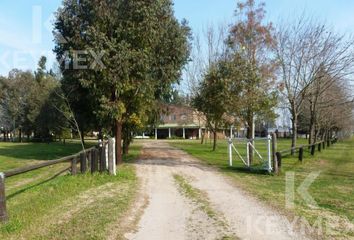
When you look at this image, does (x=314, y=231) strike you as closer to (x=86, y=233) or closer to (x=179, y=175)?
(x=86, y=233)

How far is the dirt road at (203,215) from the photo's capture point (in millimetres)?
7129

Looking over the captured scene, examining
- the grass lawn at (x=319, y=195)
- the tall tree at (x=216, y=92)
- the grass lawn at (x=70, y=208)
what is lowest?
the grass lawn at (x=319, y=195)

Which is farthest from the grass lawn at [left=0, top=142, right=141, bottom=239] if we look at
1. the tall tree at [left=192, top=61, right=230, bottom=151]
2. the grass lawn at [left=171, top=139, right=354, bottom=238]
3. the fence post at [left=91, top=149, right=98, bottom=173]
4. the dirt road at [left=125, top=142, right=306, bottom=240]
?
the tall tree at [left=192, top=61, right=230, bottom=151]

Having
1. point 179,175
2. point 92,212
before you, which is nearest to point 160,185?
point 179,175

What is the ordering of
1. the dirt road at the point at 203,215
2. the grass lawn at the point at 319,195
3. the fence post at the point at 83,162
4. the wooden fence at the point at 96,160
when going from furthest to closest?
the fence post at the point at 83,162, the wooden fence at the point at 96,160, the grass lawn at the point at 319,195, the dirt road at the point at 203,215

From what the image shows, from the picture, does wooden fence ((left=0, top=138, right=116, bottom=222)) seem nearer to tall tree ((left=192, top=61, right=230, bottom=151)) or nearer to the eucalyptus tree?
the eucalyptus tree

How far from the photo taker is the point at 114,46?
20.1 m

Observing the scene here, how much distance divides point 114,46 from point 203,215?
13.1 meters

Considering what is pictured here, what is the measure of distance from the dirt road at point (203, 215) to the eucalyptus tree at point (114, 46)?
8.41 metres

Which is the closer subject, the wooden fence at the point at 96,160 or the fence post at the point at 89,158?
the wooden fence at the point at 96,160

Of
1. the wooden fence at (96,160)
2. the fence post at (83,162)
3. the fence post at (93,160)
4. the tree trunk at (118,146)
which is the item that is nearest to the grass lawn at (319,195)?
the wooden fence at (96,160)

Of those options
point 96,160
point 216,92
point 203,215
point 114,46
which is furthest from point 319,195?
point 114,46

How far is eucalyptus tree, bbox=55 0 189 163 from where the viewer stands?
20.2 meters

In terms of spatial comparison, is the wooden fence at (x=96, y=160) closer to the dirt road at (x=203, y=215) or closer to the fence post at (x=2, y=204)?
the dirt road at (x=203, y=215)
